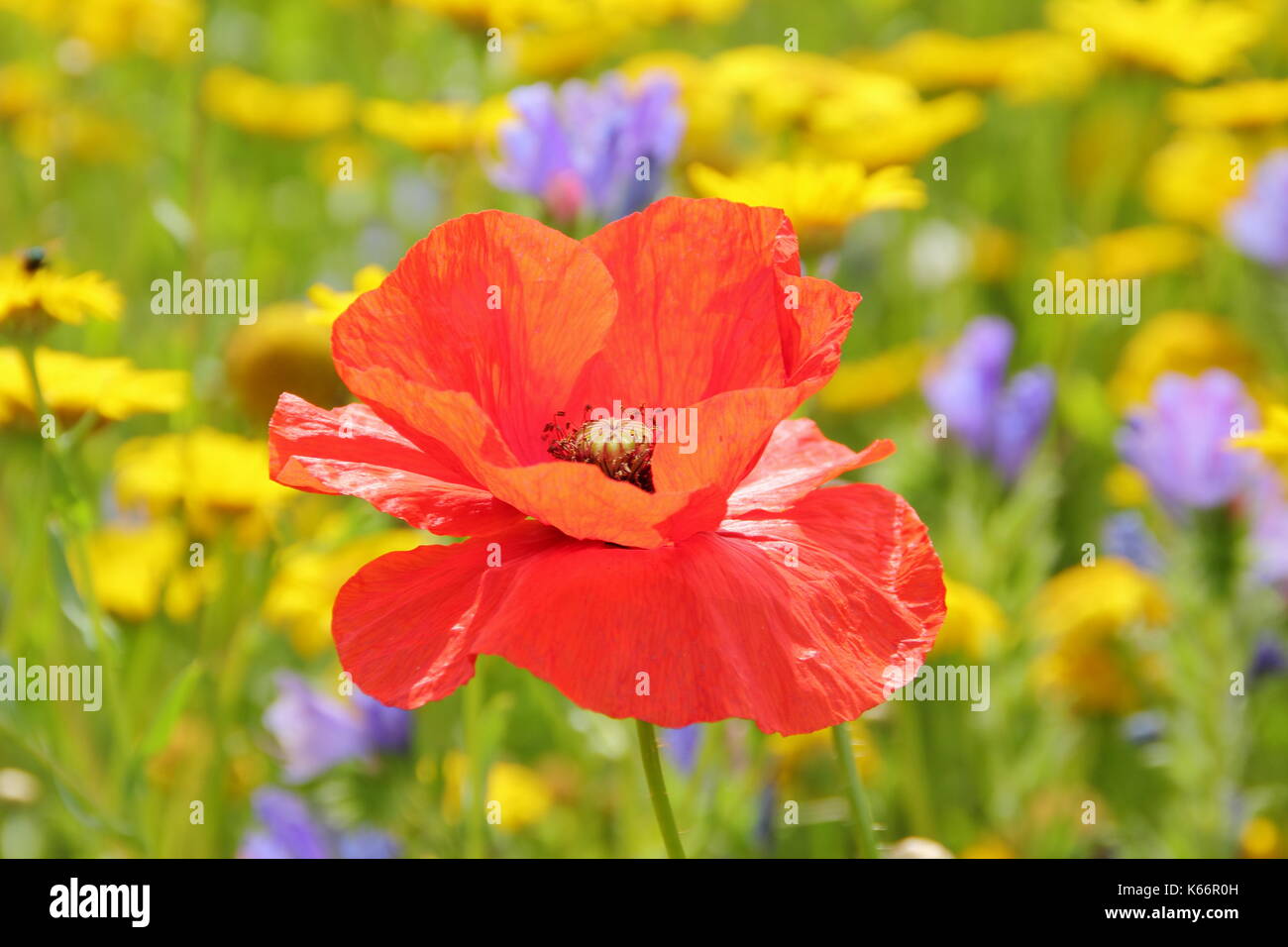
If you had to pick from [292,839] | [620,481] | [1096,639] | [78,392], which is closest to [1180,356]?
[1096,639]

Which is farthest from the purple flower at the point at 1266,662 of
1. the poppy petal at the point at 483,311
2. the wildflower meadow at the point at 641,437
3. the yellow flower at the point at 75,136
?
the yellow flower at the point at 75,136

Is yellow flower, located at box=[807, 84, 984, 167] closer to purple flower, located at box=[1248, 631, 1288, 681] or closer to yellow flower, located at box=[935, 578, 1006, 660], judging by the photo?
yellow flower, located at box=[935, 578, 1006, 660]

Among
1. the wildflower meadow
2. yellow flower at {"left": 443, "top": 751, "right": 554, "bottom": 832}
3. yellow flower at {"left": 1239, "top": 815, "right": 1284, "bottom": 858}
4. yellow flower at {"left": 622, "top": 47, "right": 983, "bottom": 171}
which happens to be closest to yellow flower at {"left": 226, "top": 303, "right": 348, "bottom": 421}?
the wildflower meadow

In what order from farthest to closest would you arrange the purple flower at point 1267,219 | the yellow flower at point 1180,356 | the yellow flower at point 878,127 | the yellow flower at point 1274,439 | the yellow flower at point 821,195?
the yellow flower at point 1180,356, the purple flower at point 1267,219, the yellow flower at point 878,127, the yellow flower at point 821,195, the yellow flower at point 1274,439

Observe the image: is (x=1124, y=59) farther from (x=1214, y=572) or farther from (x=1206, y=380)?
(x=1214, y=572)

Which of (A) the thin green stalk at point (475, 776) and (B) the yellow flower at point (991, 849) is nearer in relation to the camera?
(A) the thin green stalk at point (475, 776)

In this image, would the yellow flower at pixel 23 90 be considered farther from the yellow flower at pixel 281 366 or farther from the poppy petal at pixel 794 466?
the poppy petal at pixel 794 466
